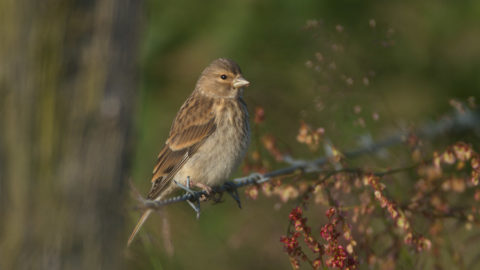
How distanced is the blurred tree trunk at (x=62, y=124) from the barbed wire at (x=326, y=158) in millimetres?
840

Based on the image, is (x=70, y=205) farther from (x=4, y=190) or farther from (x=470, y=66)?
(x=470, y=66)

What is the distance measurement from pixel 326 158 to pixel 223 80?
1.02 m

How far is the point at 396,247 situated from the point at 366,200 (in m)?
0.46

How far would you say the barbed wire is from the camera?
3698 mm

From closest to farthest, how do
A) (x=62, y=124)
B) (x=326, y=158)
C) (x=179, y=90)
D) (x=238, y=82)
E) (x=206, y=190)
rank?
(x=62, y=124), (x=206, y=190), (x=326, y=158), (x=238, y=82), (x=179, y=90)

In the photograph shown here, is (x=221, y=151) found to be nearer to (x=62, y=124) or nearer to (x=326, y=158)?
(x=326, y=158)

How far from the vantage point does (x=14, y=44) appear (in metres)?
1.76

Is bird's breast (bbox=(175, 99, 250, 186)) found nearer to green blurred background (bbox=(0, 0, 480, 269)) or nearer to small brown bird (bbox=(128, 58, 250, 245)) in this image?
small brown bird (bbox=(128, 58, 250, 245))

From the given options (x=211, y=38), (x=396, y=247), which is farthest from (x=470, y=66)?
(x=396, y=247)

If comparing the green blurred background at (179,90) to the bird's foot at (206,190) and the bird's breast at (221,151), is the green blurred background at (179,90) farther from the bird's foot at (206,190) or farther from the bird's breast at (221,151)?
the bird's foot at (206,190)

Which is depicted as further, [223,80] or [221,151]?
[223,80]

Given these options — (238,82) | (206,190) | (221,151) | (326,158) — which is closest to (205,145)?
(221,151)

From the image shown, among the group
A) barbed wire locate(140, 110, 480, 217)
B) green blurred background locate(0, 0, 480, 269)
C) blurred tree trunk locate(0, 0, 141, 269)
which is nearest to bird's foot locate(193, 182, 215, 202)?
barbed wire locate(140, 110, 480, 217)

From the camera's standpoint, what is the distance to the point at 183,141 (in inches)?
180
